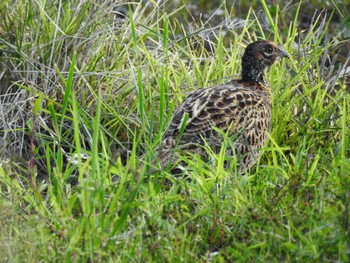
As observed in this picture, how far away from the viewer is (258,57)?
6.57 metres

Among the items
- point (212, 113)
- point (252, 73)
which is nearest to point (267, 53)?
point (252, 73)

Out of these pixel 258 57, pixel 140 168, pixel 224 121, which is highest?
pixel 140 168

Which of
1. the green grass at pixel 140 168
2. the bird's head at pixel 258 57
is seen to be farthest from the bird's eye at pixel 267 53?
the green grass at pixel 140 168

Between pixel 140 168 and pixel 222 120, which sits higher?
pixel 140 168

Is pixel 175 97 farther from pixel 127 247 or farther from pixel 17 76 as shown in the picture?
pixel 127 247

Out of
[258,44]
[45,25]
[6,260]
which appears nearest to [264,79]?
[258,44]

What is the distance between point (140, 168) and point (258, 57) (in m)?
2.29

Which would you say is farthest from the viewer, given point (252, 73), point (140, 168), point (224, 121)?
point (252, 73)

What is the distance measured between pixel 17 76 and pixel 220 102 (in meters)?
1.38

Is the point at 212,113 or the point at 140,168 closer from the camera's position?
the point at 140,168

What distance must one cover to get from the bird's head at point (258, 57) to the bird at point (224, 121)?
93 mm

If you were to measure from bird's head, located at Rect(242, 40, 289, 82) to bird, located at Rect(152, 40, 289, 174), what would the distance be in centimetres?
9

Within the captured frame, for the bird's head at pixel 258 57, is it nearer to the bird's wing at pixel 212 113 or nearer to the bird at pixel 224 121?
the bird at pixel 224 121

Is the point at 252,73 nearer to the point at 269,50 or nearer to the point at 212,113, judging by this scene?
the point at 269,50
